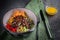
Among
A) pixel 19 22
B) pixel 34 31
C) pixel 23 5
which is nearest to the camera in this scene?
pixel 19 22

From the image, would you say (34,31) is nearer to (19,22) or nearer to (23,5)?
(19,22)

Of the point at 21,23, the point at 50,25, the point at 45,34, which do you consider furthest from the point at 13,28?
the point at 50,25

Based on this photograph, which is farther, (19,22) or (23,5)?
(23,5)

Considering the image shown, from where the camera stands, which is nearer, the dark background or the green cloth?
the green cloth

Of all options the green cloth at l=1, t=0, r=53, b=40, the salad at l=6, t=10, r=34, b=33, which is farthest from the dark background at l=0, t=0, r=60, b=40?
the salad at l=6, t=10, r=34, b=33

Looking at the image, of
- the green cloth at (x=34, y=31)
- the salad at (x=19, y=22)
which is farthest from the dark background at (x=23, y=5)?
the salad at (x=19, y=22)

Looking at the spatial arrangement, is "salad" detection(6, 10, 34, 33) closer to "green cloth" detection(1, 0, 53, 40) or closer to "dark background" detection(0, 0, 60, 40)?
"green cloth" detection(1, 0, 53, 40)

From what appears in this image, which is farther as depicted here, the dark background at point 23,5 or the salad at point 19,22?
the dark background at point 23,5

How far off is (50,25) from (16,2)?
43 centimetres

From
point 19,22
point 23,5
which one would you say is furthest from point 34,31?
point 23,5

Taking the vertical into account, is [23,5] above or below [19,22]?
above

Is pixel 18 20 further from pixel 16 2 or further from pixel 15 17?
pixel 16 2

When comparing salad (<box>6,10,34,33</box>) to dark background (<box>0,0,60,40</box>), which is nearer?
salad (<box>6,10,34,33</box>)

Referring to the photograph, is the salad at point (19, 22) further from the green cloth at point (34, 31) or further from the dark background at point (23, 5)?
the dark background at point (23, 5)
